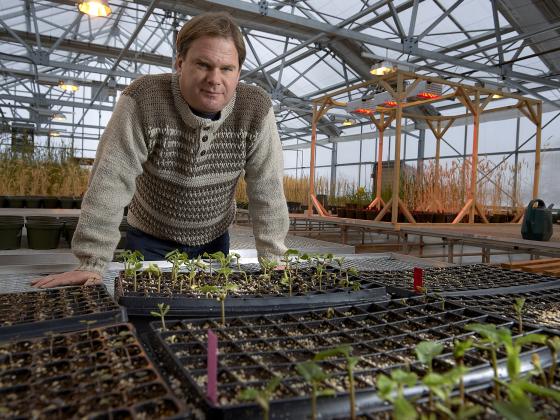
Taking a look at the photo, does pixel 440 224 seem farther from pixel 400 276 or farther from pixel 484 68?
pixel 484 68

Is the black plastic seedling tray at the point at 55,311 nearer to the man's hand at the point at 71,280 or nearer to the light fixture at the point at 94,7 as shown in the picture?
the man's hand at the point at 71,280

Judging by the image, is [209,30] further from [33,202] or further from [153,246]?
[33,202]

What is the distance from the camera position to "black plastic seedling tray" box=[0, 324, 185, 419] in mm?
514

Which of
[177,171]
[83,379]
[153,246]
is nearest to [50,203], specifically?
[153,246]

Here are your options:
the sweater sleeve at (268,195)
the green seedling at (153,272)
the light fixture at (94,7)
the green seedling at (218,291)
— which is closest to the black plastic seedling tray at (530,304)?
the green seedling at (218,291)

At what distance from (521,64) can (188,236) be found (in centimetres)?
874

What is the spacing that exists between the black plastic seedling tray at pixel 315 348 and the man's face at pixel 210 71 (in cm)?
71

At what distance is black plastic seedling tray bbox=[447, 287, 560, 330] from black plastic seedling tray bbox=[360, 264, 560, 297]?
3 cm

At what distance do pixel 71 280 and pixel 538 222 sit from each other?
2833mm

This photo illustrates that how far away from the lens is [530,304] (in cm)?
117

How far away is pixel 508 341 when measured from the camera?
0.56 meters

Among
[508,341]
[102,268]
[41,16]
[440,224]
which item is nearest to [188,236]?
[102,268]

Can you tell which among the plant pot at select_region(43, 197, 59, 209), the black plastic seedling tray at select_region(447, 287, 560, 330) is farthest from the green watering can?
the plant pot at select_region(43, 197, 59, 209)

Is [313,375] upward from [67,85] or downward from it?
downward
